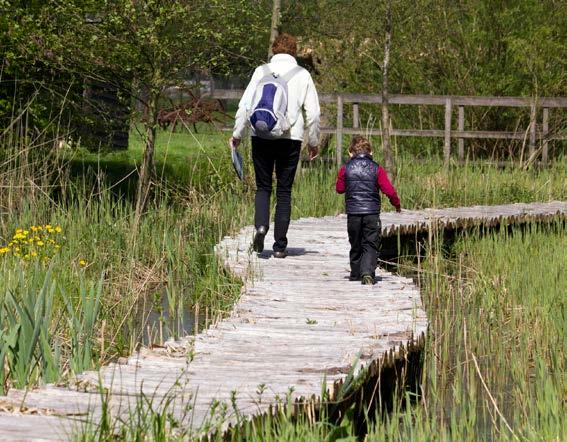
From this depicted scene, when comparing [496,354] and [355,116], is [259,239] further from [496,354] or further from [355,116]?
[355,116]

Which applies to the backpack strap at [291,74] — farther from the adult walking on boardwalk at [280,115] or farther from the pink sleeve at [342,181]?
the pink sleeve at [342,181]

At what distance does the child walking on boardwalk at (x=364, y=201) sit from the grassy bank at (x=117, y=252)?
88 centimetres

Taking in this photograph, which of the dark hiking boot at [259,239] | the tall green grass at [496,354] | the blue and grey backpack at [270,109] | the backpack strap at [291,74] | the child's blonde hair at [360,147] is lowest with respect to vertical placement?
the tall green grass at [496,354]

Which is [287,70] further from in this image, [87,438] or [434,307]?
[87,438]

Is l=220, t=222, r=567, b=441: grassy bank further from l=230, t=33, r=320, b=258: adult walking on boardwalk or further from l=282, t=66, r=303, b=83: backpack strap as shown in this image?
l=282, t=66, r=303, b=83: backpack strap

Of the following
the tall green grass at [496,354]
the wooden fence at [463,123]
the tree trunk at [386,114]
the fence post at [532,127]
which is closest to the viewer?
the tall green grass at [496,354]

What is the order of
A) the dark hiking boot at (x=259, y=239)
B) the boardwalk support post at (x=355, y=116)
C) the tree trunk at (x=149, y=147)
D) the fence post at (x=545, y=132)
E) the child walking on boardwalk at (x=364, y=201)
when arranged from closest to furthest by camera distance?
the child walking on boardwalk at (x=364, y=201) < the dark hiking boot at (x=259, y=239) < the tree trunk at (x=149, y=147) < the fence post at (x=545, y=132) < the boardwalk support post at (x=355, y=116)

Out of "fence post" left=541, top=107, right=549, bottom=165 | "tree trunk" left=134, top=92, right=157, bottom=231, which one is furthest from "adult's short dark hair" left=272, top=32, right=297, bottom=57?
"fence post" left=541, top=107, right=549, bottom=165

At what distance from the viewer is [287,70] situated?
9133 mm

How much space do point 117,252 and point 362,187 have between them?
2501 mm


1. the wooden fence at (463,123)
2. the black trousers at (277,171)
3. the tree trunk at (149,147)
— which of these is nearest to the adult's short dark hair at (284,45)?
the black trousers at (277,171)

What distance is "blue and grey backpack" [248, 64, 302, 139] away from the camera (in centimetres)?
895

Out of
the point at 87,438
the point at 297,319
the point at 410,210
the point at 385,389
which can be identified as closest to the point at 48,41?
the point at 410,210

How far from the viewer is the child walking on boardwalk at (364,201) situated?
8.70 m
